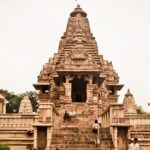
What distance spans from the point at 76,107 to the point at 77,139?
10280mm

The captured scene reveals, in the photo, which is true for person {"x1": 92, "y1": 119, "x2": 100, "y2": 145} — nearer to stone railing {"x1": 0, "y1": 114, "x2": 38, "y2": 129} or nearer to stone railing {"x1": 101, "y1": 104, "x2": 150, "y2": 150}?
stone railing {"x1": 101, "y1": 104, "x2": 150, "y2": 150}

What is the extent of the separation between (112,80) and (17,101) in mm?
30073

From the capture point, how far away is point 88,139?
2098cm

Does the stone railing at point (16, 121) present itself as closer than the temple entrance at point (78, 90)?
Yes

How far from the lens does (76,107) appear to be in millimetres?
31172

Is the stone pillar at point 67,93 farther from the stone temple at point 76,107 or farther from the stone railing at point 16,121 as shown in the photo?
the stone railing at point 16,121

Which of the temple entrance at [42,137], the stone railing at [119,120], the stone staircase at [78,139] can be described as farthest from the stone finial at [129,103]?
the temple entrance at [42,137]

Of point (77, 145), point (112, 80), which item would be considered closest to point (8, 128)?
point (77, 145)

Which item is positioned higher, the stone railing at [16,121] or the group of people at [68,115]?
the group of people at [68,115]

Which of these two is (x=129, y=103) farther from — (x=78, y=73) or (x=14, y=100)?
(x=14, y=100)

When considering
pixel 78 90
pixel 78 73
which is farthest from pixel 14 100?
pixel 78 73

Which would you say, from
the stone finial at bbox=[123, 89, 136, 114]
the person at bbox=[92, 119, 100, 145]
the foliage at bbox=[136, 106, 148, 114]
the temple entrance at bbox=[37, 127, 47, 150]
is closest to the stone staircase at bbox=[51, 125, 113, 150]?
the person at bbox=[92, 119, 100, 145]

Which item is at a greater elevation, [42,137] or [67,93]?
[67,93]

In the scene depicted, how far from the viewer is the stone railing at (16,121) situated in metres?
23.0
